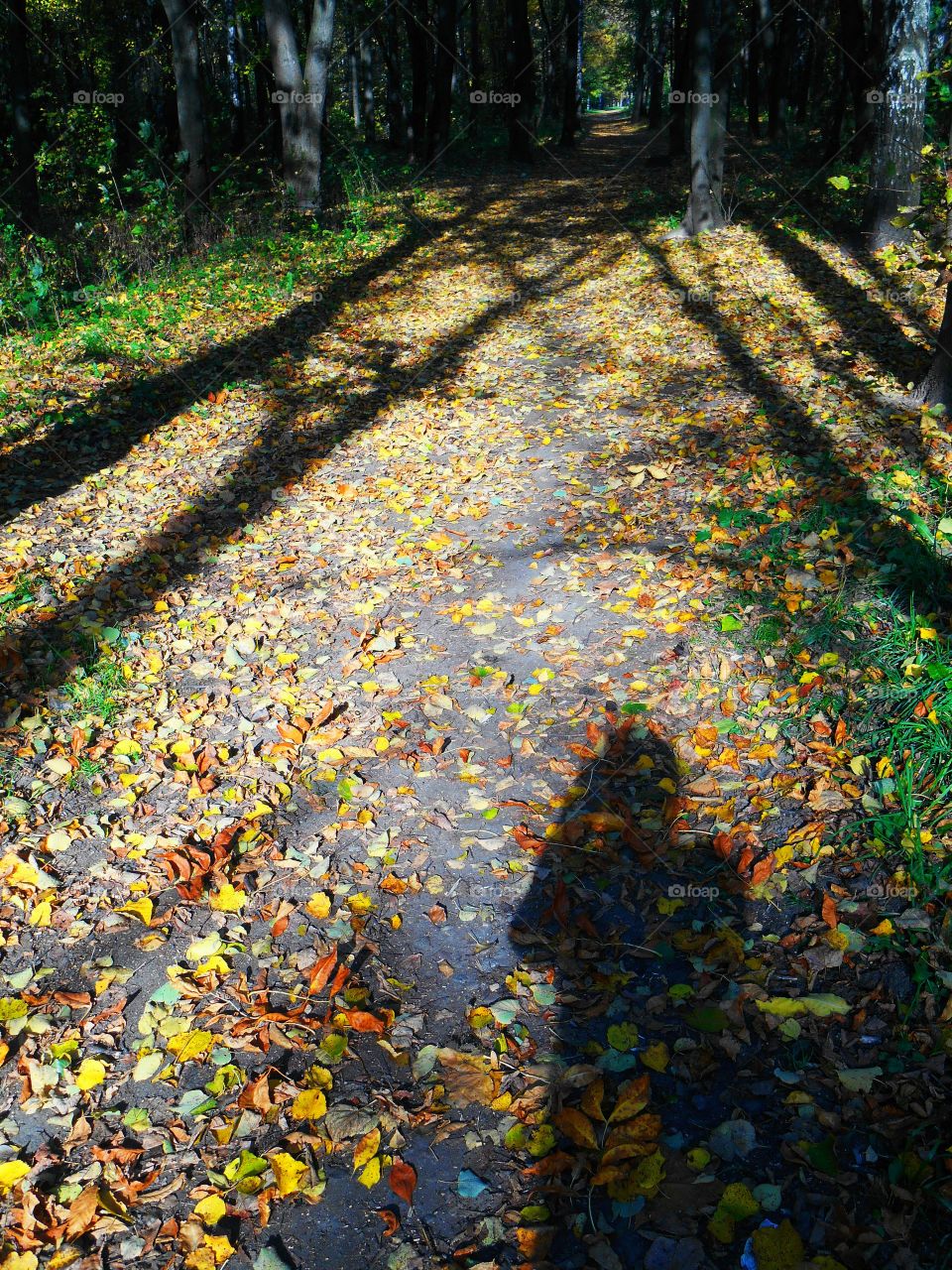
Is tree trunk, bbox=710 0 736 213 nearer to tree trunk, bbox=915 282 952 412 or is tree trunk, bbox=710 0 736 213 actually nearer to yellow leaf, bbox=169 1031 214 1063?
tree trunk, bbox=915 282 952 412

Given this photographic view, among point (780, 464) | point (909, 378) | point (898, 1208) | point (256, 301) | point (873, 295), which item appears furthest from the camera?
point (256, 301)

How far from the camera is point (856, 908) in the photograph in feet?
9.86

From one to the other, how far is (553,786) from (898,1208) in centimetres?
193

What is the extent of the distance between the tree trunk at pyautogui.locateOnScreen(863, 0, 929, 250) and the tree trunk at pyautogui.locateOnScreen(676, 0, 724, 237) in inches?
99.3

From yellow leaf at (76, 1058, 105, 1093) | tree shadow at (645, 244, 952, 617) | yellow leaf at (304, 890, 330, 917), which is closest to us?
yellow leaf at (76, 1058, 105, 1093)

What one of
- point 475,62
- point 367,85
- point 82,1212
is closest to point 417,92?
point 367,85

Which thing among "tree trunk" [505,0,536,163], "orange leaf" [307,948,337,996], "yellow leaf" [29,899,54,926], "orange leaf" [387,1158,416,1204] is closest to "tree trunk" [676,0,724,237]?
"tree trunk" [505,0,536,163]

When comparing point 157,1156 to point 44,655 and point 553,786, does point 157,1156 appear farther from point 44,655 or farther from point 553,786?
point 44,655

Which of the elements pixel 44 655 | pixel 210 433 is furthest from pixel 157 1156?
pixel 210 433

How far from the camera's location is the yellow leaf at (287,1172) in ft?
7.84

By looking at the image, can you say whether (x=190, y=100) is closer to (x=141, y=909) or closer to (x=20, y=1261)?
(x=141, y=909)

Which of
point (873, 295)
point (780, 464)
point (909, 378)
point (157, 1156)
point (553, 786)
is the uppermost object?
point (873, 295)

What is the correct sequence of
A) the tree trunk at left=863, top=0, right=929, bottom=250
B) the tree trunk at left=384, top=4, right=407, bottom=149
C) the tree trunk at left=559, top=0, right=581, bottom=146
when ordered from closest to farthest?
the tree trunk at left=863, top=0, right=929, bottom=250
the tree trunk at left=559, top=0, right=581, bottom=146
the tree trunk at left=384, top=4, right=407, bottom=149

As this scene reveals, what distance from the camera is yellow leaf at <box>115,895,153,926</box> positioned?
10.8 feet
